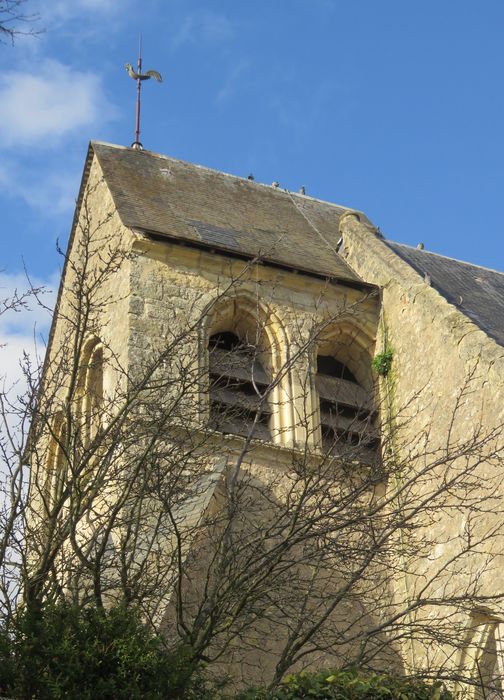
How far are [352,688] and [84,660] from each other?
217cm

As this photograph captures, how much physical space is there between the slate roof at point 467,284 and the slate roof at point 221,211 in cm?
95

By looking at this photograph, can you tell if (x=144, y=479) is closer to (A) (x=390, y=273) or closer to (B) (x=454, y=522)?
(B) (x=454, y=522)

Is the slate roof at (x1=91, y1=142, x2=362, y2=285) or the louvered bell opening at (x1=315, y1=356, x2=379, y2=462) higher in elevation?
the slate roof at (x1=91, y1=142, x2=362, y2=285)

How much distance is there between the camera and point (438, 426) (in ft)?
40.3

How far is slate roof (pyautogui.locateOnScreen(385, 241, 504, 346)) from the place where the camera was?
45.2 feet

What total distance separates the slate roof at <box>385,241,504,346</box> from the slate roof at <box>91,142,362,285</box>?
95 cm

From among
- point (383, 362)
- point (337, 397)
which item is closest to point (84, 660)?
point (337, 397)

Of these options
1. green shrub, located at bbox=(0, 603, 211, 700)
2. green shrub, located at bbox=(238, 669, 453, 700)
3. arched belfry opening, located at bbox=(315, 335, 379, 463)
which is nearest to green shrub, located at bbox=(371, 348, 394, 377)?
arched belfry opening, located at bbox=(315, 335, 379, 463)

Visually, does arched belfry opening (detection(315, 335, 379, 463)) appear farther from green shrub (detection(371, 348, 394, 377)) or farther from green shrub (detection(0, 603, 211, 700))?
A: green shrub (detection(0, 603, 211, 700))

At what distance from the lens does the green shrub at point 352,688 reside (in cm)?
782

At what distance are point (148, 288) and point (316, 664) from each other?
4276 millimetres

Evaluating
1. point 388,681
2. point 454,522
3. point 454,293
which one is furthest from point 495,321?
point 388,681

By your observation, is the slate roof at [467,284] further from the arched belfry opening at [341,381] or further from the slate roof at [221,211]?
the arched belfry opening at [341,381]

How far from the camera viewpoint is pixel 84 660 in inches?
247
